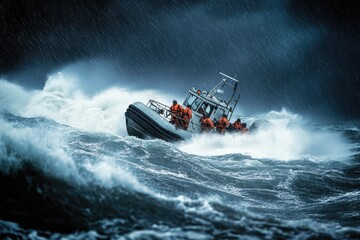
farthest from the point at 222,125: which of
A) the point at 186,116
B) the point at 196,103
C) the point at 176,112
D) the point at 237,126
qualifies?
the point at 176,112

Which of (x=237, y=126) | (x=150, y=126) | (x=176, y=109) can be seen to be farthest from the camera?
(x=237, y=126)

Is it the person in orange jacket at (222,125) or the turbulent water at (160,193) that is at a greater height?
the person in orange jacket at (222,125)

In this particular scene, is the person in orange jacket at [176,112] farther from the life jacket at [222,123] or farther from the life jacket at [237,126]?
the life jacket at [237,126]

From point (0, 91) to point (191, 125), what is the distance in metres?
16.1

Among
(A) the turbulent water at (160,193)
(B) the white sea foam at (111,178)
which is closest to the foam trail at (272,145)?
(A) the turbulent water at (160,193)

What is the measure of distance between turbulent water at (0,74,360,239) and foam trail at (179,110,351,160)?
11 cm

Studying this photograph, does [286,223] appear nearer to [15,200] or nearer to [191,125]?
[15,200]

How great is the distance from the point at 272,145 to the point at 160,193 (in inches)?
539

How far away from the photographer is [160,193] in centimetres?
472

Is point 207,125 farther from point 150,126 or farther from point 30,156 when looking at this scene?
point 30,156

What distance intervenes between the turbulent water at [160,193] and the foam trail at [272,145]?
0.11 metres

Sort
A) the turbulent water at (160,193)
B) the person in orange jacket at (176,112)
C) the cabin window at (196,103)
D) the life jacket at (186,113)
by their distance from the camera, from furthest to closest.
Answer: the cabin window at (196,103) → the life jacket at (186,113) → the person in orange jacket at (176,112) → the turbulent water at (160,193)

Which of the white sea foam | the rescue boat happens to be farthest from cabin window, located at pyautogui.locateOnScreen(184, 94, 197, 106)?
the white sea foam

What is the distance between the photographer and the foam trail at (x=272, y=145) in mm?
14148
